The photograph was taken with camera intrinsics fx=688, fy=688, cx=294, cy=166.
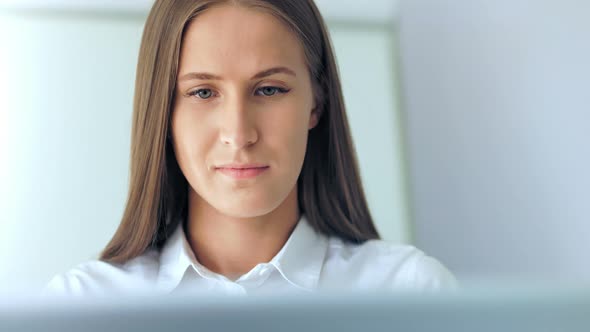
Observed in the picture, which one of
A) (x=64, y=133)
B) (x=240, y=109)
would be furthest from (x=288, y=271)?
(x=64, y=133)

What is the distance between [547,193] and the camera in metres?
1.82

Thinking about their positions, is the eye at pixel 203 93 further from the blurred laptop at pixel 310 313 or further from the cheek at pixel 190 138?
the blurred laptop at pixel 310 313

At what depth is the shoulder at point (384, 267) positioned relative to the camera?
2.76 ft

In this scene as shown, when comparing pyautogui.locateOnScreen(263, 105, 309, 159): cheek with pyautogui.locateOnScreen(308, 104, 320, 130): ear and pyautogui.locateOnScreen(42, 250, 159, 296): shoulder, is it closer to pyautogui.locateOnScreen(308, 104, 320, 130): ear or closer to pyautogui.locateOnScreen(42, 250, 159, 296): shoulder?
pyautogui.locateOnScreen(308, 104, 320, 130): ear

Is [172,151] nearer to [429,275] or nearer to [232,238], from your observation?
[232,238]

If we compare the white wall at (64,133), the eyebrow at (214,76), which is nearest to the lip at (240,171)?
the eyebrow at (214,76)

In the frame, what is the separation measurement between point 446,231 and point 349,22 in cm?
62

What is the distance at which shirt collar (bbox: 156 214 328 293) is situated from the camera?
2.77ft

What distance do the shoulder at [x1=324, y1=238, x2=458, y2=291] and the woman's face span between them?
0.13 m

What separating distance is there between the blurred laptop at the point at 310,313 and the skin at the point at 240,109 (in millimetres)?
632

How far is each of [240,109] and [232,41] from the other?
0.29 feet

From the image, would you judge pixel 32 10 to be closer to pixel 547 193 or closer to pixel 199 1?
pixel 199 1

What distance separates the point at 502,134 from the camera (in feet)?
6.12

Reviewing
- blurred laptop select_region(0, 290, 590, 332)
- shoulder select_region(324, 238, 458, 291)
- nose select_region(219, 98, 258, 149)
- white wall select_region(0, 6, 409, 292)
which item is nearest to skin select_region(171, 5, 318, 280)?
nose select_region(219, 98, 258, 149)
